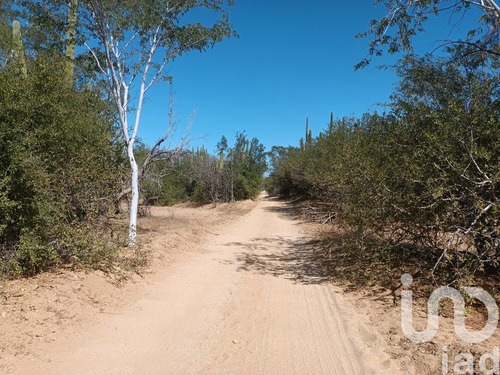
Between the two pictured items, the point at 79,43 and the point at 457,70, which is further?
the point at 79,43

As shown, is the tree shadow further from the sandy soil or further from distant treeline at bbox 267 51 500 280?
distant treeline at bbox 267 51 500 280

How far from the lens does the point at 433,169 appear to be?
4809 millimetres

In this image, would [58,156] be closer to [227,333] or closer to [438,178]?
[227,333]

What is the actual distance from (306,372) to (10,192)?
214 inches

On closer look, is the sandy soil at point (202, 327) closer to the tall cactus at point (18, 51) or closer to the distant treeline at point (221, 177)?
the tall cactus at point (18, 51)

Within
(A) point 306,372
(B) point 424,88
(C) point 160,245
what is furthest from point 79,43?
(A) point 306,372

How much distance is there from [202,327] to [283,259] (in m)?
4.20

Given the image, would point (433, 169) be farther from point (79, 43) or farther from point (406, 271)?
point (79, 43)

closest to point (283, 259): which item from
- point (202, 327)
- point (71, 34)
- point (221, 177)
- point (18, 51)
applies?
point (202, 327)

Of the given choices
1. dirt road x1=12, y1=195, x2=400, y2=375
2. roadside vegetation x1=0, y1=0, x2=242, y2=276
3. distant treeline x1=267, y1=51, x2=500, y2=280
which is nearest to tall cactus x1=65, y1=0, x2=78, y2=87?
roadside vegetation x1=0, y1=0, x2=242, y2=276

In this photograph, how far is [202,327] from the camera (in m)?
4.22

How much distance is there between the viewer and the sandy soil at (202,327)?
10.8 ft

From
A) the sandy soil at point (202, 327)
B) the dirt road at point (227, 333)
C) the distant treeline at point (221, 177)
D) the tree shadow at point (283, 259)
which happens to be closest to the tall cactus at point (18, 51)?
the sandy soil at point (202, 327)

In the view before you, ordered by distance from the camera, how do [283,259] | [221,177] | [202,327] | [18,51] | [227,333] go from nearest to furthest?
[227,333] → [202,327] → [18,51] → [283,259] → [221,177]
